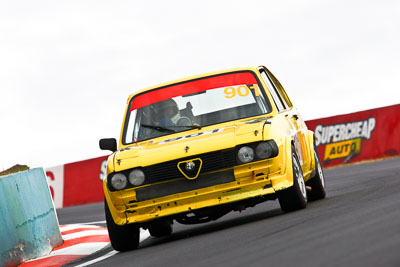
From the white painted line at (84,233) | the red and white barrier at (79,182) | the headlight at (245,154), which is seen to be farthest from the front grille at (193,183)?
the red and white barrier at (79,182)

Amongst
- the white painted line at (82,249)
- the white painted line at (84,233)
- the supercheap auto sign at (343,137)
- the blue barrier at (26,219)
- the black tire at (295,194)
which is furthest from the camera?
the supercheap auto sign at (343,137)

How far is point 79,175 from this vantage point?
69.8 feet

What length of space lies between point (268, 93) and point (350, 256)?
431 cm

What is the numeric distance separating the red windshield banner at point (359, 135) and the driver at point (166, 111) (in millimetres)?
12874

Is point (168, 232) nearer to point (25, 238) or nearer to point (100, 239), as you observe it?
point (100, 239)

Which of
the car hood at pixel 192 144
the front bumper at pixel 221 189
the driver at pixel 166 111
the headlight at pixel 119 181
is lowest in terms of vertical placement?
the front bumper at pixel 221 189

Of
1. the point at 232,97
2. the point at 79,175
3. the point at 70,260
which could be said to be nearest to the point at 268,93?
the point at 232,97

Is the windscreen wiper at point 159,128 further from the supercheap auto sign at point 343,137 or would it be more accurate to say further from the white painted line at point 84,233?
the supercheap auto sign at point 343,137

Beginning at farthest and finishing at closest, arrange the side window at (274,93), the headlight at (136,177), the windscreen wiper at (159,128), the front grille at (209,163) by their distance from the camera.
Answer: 1. the side window at (274,93)
2. the windscreen wiper at (159,128)
3. the headlight at (136,177)
4. the front grille at (209,163)

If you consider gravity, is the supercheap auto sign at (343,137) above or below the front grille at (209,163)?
below

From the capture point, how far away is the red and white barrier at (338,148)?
21.2 meters

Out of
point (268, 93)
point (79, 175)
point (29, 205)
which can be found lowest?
point (79, 175)

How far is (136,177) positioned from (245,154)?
3.37 feet

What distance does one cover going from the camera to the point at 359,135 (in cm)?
2136
